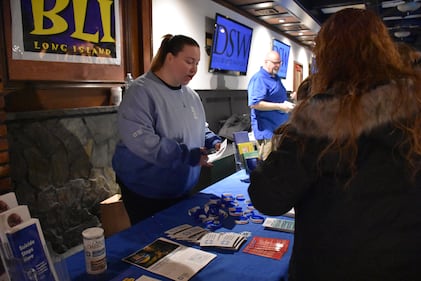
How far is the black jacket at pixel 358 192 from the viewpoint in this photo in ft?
2.68

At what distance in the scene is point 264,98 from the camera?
3.41 m

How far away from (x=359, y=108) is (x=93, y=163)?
90.2 inches

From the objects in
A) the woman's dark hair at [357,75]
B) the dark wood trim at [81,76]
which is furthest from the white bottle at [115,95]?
the woman's dark hair at [357,75]

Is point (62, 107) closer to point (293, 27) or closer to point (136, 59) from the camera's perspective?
point (136, 59)

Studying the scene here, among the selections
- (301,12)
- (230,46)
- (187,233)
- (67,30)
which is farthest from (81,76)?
(301,12)

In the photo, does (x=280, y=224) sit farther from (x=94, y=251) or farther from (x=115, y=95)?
(x=115, y=95)

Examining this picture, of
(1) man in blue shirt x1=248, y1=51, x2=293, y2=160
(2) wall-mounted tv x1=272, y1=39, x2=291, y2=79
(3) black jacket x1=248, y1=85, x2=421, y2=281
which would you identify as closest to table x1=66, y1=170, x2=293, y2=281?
Result: (3) black jacket x1=248, y1=85, x2=421, y2=281

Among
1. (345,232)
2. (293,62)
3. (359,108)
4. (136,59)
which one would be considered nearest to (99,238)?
(345,232)

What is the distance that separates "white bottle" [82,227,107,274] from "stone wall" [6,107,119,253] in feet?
4.42

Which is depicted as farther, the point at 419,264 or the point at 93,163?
the point at 93,163

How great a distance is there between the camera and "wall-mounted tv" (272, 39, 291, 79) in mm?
5840

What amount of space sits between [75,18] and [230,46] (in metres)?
2.29

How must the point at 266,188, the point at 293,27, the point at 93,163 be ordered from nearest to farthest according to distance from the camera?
the point at 266,188
the point at 93,163
the point at 293,27

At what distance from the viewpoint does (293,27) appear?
233 inches
